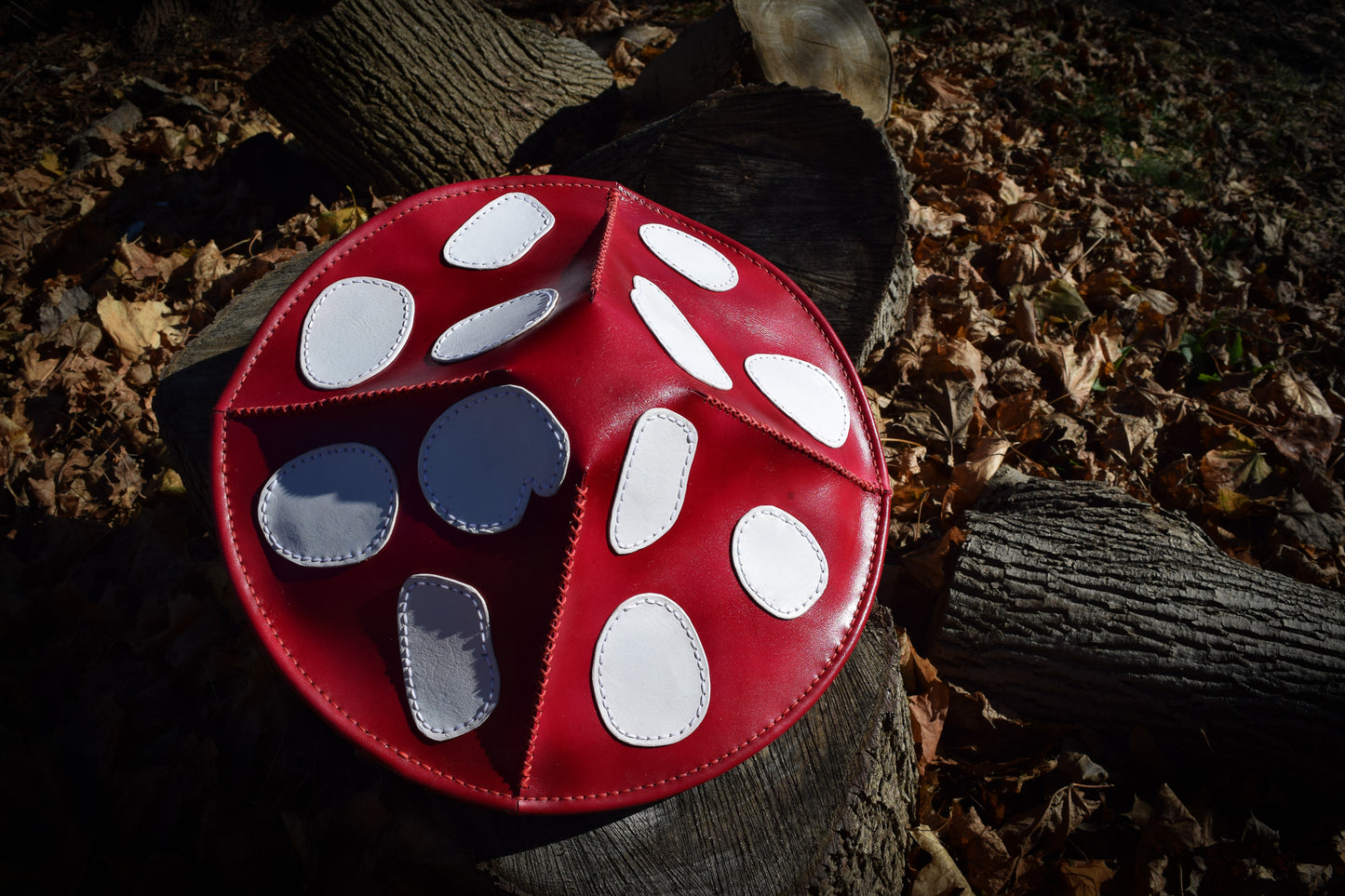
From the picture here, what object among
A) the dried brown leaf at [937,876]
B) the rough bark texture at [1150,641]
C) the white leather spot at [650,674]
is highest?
the white leather spot at [650,674]

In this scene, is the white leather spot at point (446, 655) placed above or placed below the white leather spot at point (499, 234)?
below

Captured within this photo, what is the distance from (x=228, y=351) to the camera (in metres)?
1.90

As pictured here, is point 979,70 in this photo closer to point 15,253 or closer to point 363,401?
point 363,401

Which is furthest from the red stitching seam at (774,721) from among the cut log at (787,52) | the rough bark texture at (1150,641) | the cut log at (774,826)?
the cut log at (787,52)

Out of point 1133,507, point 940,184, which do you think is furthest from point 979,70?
point 1133,507

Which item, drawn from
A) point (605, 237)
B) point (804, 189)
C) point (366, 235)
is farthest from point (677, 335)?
point (804, 189)

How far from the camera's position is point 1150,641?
1.79m

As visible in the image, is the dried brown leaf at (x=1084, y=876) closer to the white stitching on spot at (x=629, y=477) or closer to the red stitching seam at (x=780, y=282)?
the red stitching seam at (x=780, y=282)

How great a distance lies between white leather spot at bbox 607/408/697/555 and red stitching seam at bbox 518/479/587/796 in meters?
0.07

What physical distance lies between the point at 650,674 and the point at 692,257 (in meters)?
1.00

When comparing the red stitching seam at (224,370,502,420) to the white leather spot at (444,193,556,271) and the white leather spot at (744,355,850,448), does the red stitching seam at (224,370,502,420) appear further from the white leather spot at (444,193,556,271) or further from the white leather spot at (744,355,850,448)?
the white leather spot at (744,355,850,448)

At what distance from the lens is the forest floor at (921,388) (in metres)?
1.74

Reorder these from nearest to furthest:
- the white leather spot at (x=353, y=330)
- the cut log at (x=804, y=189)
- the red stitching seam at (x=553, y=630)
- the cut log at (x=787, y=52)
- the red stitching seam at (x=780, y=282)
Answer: the red stitching seam at (x=553, y=630) → the white leather spot at (x=353, y=330) → the red stitching seam at (x=780, y=282) → the cut log at (x=804, y=189) → the cut log at (x=787, y=52)

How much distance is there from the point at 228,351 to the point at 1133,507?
2.63 m
